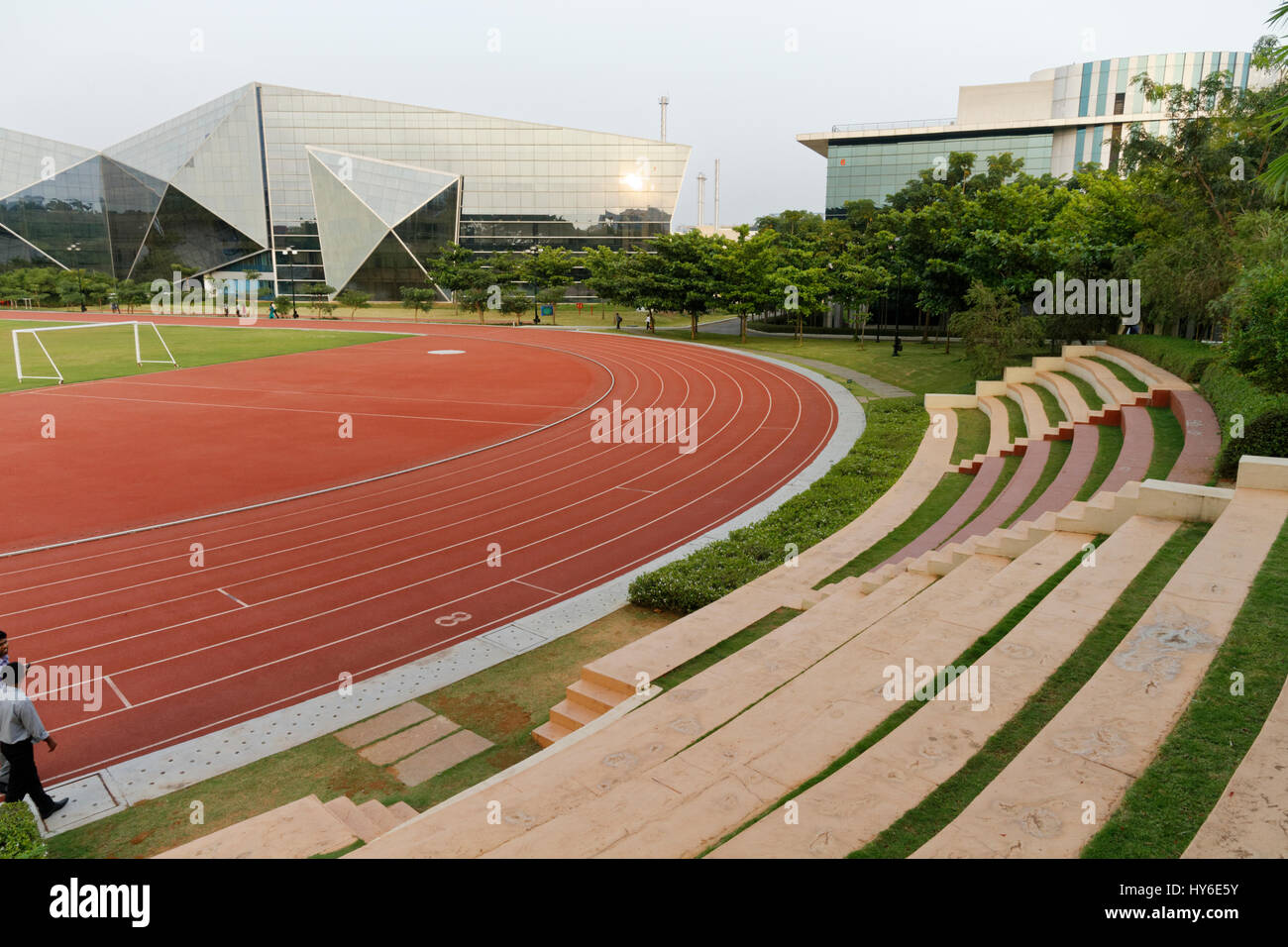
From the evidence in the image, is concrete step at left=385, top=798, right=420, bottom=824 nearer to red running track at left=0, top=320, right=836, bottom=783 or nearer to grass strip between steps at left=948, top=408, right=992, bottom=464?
red running track at left=0, top=320, right=836, bottom=783

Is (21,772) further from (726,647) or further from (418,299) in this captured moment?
(418,299)

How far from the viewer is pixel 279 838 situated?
554cm

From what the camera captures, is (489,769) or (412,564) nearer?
(489,769)

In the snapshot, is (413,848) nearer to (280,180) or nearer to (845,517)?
(845,517)

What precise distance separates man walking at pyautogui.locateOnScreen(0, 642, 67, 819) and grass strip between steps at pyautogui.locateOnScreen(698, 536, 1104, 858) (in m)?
5.64

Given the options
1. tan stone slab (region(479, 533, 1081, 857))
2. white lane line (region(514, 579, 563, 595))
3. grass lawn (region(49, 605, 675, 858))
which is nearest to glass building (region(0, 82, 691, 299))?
white lane line (region(514, 579, 563, 595))

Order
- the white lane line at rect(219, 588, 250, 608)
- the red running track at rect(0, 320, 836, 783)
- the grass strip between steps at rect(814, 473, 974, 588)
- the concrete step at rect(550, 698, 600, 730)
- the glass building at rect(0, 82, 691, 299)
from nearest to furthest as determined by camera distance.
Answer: the concrete step at rect(550, 698, 600, 730) → the red running track at rect(0, 320, 836, 783) → the white lane line at rect(219, 588, 250, 608) → the grass strip between steps at rect(814, 473, 974, 588) → the glass building at rect(0, 82, 691, 299)

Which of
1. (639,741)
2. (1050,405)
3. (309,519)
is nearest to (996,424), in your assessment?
(1050,405)

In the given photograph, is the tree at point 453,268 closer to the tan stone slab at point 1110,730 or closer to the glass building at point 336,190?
the glass building at point 336,190

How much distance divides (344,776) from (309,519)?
8.58m

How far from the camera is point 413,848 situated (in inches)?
184

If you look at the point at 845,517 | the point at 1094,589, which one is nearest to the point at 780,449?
the point at 845,517

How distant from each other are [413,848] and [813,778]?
254 cm

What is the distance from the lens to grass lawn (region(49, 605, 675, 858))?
627 cm
